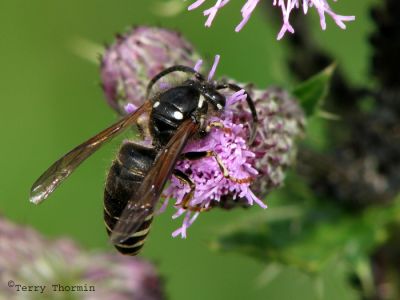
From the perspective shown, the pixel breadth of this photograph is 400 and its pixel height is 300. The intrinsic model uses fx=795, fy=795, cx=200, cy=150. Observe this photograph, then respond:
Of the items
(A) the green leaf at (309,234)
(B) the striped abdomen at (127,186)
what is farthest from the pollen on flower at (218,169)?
(A) the green leaf at (309,234)

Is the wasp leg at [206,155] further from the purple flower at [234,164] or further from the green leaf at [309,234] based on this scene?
the green leaf at [309,234]

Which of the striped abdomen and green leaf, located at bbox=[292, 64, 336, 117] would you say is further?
green leaf, located at bbox=[292, 64, 336, 117]

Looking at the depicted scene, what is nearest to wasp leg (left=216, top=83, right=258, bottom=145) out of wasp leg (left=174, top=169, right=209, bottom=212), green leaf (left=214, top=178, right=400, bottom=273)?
wasp leg (left=174, top=169, right=209, bottom=212)

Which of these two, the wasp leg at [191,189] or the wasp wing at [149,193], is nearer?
the wasp wing at [149,193]

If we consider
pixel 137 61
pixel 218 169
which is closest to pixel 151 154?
pixel 218 169

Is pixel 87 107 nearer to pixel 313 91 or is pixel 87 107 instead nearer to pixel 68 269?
pixel 68 269

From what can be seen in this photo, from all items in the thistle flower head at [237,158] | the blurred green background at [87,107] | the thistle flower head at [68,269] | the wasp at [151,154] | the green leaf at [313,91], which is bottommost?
the blurred green background at [87,107]

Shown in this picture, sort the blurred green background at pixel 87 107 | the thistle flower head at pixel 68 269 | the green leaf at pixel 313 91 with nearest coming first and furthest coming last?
the green leaf at pixel 313 91
the thistle flower head at pixel 68 269
the blurred green background at pixel 87 107

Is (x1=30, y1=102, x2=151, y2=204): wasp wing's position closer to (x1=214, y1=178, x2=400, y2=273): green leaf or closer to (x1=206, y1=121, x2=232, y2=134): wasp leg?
(x1=206, y1=121, x2=232, y2=134): wasp leg
